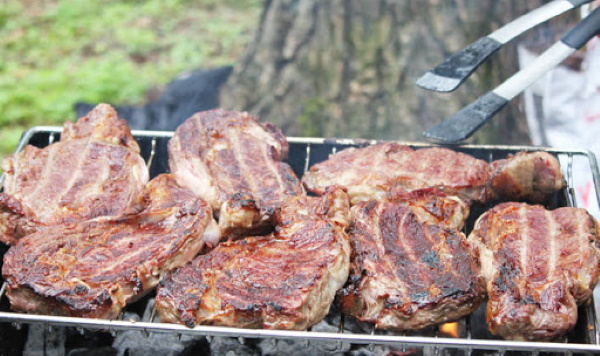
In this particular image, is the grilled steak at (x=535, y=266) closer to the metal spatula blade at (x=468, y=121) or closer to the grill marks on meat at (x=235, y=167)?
the metal spatula blade at (x=468, y=121)

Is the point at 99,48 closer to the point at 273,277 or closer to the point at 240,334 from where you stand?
the point at 273,277

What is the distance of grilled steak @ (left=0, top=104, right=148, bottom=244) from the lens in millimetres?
3045

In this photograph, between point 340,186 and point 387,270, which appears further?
point 340,186

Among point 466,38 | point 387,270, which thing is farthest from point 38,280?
point 466,38

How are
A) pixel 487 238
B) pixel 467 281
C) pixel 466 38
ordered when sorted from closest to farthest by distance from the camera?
pixel 467 281
pixel 487 238
pixel 466 38

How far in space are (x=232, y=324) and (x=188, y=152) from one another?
1.15 meters

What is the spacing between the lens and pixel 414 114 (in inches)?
215

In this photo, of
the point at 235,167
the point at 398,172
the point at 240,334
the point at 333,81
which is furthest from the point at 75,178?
the point at 333,81

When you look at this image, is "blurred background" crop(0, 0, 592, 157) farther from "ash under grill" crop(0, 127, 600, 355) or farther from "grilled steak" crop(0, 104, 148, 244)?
"grilled steak" crop(0, 104, 148, 244)

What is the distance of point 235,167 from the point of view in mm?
3328

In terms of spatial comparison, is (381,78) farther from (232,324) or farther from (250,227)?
(232,324)

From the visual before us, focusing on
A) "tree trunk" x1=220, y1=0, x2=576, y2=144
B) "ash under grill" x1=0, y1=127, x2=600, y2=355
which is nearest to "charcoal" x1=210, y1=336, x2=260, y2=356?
"ash under grill" x1=0, y1=127, x2=600, y2=355

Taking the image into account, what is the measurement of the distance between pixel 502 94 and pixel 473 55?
1.14 ft

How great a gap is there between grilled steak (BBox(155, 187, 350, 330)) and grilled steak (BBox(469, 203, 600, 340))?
25.9 inches
